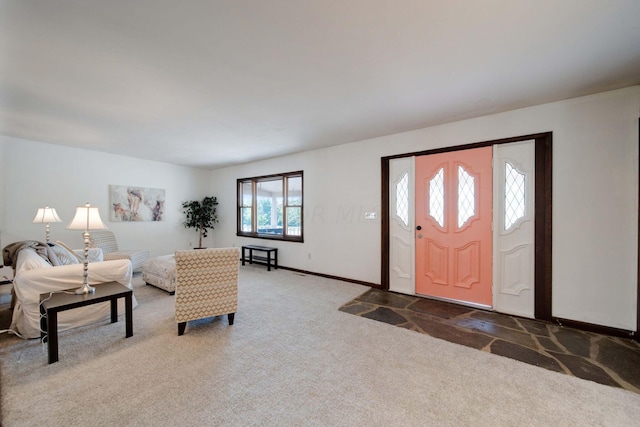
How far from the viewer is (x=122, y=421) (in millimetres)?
1534

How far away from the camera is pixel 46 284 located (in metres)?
2.57

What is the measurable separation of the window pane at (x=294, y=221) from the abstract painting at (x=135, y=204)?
341 cm

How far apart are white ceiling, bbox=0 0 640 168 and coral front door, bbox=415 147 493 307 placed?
690mm

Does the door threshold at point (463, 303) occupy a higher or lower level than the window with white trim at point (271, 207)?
lower

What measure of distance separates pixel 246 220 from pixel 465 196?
203 inches

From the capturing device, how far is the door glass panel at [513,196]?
318 cm

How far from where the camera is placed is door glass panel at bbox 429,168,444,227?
3.73 meters

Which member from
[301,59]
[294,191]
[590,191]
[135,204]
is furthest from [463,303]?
[135,204]

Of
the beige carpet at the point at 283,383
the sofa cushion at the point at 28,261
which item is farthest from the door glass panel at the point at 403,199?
the sofa cushion at the point at 28,261

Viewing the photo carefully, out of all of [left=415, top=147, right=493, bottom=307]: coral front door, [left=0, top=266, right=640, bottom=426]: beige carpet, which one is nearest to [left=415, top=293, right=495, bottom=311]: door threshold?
[left=415, top=147, right=493, bottom=307]: coral front door

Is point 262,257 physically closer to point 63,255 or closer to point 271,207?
point 271,207

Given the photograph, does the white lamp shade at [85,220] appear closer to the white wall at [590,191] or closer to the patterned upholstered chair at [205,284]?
the patterned upholstered chair at [205,284]

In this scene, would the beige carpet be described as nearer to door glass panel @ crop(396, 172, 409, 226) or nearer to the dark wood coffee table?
the dark wood coffee table

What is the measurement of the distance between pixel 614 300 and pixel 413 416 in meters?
2.82
